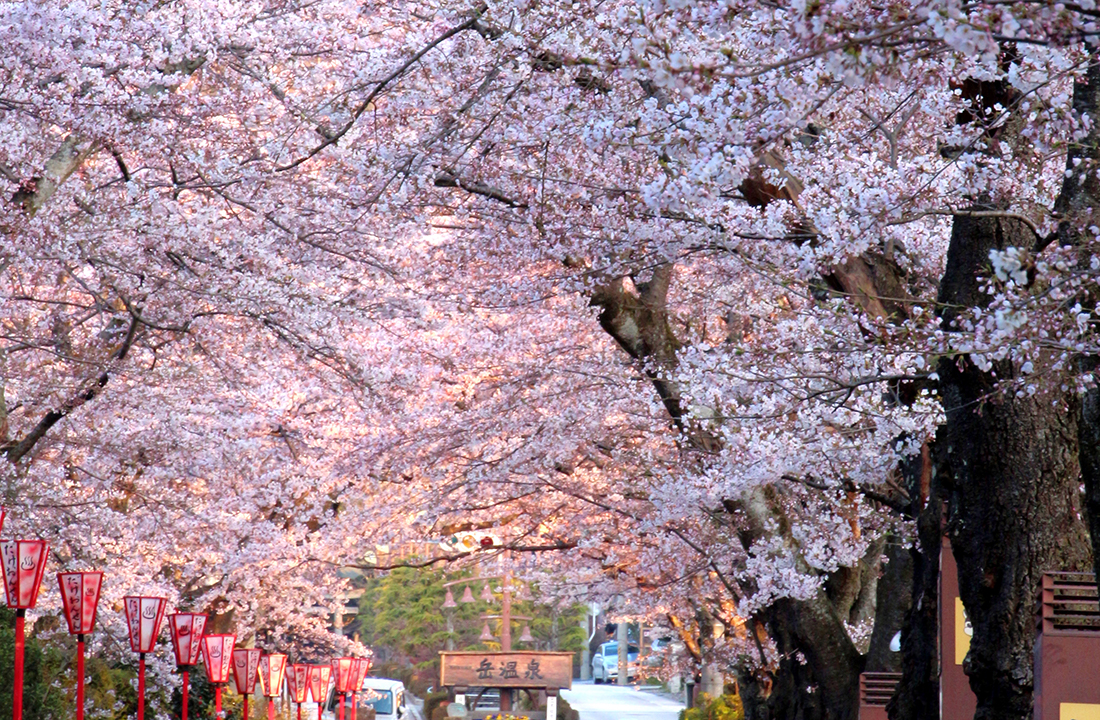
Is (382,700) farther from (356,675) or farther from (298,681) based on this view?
(356,675)

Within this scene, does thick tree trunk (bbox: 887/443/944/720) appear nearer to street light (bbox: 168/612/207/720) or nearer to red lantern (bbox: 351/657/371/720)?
street light (bbox: 168/612/207/720)

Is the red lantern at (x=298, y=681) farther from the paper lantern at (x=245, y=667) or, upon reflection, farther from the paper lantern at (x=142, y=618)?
the paper lantern at (x=142, y=618)

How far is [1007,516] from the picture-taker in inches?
243

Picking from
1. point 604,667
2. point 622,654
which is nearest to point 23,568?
point 622,654

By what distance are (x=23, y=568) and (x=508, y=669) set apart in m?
26.8

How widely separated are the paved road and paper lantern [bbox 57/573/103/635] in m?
27.9

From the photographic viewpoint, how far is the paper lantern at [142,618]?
1366 cm

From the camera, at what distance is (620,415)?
579 inches

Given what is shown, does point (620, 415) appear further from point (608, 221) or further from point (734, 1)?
point (734, 1)

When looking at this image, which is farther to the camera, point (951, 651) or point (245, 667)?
point (245, 667)

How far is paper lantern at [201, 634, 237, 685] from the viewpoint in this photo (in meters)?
17.5

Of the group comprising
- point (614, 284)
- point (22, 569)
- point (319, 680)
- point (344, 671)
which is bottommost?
point (319, 680)

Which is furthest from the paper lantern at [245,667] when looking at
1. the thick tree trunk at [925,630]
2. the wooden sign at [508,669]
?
the wooden sign at [508,669]

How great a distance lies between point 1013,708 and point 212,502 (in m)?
16.4
